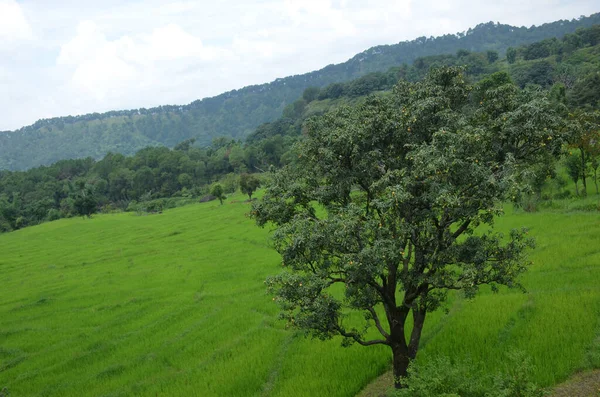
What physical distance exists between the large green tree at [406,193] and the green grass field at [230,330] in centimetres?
344

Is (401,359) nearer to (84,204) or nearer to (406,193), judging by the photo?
(406,193)

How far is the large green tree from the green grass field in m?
3.44

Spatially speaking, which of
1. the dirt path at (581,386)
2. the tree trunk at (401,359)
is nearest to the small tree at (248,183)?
the tree trunk at (401,359)

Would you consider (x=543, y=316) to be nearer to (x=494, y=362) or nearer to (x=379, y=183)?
(x=494, y=362)

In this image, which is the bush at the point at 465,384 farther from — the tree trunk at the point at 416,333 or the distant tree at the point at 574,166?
the distant tree at the point at 574,166

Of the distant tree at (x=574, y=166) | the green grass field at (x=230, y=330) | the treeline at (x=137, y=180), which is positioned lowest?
the green grass field at (x=230, y=330)

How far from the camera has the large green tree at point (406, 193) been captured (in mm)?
8547

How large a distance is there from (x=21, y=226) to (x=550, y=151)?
94.9 m

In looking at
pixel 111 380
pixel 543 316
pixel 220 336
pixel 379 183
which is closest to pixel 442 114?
pixel 379 183

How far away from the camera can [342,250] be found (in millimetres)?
9273

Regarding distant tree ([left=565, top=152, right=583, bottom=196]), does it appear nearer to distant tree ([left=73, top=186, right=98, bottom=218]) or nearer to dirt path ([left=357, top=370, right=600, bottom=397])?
dirt path ([left=357, top=370, right=600, bottom=397])

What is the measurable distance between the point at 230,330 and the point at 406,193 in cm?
1289

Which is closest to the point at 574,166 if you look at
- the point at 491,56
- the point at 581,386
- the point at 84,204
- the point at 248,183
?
the point at 581,386

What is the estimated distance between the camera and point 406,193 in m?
8.02
